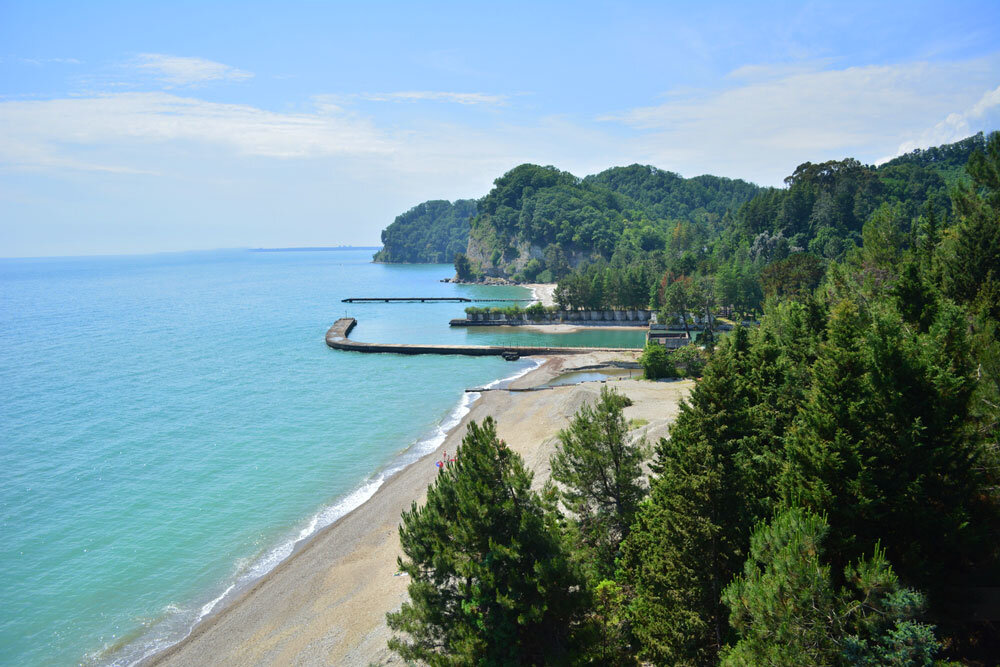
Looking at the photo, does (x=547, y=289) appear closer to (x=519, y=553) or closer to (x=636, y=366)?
(x=636, y=366)

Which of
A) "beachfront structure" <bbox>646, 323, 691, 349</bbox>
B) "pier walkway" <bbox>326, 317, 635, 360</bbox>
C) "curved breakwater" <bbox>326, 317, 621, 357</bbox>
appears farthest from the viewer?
"curved breakwater" <bbox>326, 317, 621, 357</bbox>

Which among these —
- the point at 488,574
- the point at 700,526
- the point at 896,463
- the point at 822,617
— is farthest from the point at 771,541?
the point at 488,574

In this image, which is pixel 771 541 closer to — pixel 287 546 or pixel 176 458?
pixel 287 546

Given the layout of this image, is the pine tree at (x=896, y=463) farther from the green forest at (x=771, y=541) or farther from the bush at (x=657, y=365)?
the bush at (x=657, y=365)

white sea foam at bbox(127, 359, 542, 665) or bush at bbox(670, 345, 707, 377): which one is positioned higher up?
bush at bbox(670, 345, 707, 377)

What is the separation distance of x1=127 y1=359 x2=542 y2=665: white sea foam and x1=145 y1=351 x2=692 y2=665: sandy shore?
0.65 meters

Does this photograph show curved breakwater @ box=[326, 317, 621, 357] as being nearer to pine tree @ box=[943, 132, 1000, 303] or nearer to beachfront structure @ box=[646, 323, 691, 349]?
beachfront structure @ box=[646, 323, 691, 349]

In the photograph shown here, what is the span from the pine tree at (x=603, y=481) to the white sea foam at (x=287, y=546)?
1771 centimetres

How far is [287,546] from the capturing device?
3275 cm

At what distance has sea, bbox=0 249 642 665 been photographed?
1109 inches

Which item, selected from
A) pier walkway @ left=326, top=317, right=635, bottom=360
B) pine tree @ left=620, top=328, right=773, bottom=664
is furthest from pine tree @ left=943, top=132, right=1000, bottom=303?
pier walkway @ left=326, top=317, right=635, bottom=360

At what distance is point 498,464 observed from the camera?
17297mm

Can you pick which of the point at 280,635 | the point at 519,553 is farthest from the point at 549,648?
the point at 280,635

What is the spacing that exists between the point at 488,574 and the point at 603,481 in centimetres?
790
